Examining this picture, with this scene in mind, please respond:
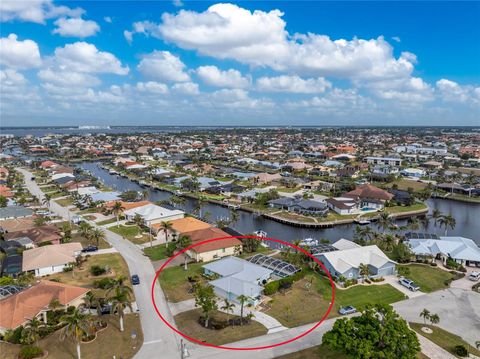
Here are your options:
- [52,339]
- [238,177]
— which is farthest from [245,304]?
[238,177]

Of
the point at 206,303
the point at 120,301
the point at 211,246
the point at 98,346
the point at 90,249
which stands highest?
the point at 120,301

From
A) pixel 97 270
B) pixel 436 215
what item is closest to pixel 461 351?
pixel 97 270

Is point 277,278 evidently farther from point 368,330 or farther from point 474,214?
point 474,214

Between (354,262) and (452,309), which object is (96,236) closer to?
(354,262)

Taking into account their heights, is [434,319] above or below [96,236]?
below

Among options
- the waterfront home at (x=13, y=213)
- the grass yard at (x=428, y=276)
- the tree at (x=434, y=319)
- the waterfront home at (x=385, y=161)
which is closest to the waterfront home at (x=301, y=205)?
the grass yard at (x=428, y=276)

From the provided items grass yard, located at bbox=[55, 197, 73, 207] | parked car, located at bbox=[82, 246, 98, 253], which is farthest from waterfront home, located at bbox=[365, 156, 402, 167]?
parked car, located at bbox=[82, 246, 98, 253]

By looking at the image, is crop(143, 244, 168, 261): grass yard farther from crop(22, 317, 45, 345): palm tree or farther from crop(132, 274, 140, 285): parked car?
crop(22, 317, 45, 345): palm tree

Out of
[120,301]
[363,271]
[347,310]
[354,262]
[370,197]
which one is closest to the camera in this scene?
[120,301]
